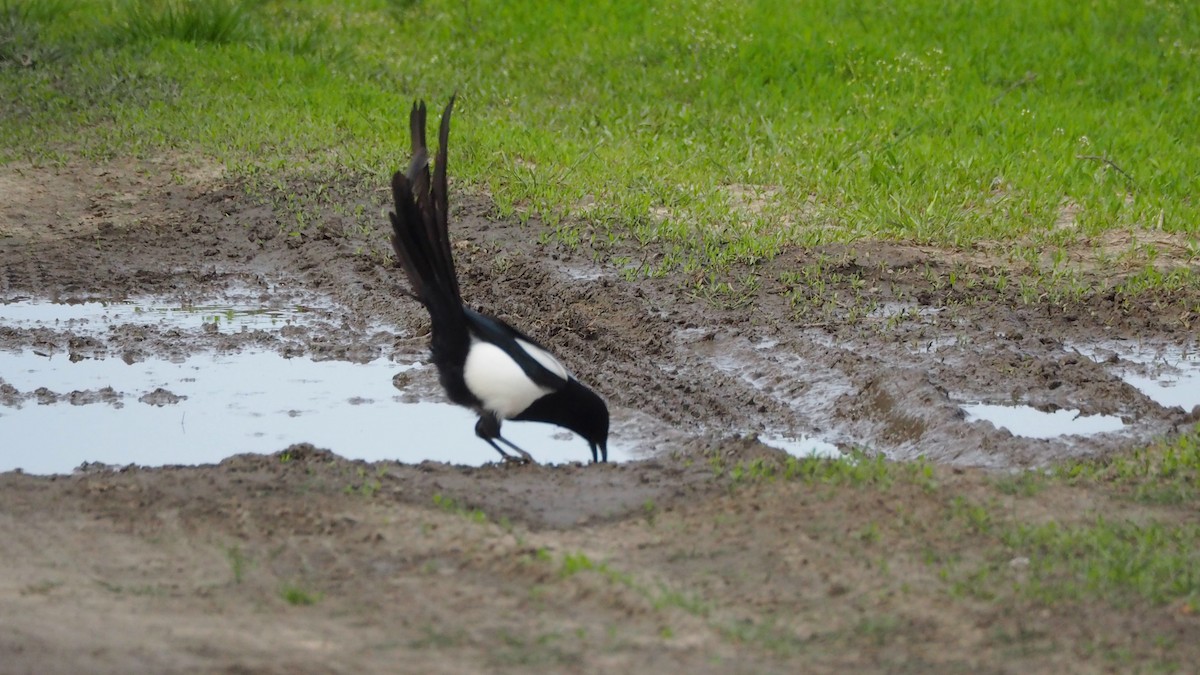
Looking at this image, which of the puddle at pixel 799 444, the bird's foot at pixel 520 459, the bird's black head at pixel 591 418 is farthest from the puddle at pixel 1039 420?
the bird's foot at pixel 520 459

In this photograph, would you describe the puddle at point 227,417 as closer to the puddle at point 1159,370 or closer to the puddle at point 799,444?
the puddle at point 799,444

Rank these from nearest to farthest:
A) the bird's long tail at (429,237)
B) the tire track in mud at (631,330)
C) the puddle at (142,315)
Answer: the bird's long tail at (429,237)
the tire track in mud at (631,330)
the puddle at (142,315)

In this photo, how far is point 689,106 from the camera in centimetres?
1016

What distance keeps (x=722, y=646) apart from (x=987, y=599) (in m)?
0.73

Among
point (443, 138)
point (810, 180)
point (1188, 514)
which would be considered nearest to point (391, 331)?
point (443, 138)

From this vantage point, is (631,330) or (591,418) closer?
(591,418)

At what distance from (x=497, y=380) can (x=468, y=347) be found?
166 mm

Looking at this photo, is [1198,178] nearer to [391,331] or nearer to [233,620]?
[391,331]

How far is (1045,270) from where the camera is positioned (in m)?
7.11

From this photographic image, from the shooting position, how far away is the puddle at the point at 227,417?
525cm

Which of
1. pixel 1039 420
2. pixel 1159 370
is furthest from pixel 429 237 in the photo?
pixel 1159 370

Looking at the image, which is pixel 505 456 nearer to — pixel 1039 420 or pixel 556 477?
pixel 556 477

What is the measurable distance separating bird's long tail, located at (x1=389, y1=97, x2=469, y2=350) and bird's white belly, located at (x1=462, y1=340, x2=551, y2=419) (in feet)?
0.25

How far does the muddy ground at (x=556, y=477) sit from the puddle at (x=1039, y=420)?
62 mm
